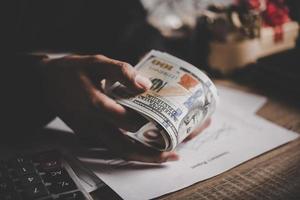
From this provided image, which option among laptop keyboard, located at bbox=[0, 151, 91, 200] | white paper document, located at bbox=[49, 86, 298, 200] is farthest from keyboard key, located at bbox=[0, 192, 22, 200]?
white paper document, located at bbox=[49, 86, 298, 200]

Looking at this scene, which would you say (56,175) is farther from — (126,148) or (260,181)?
(260,181)

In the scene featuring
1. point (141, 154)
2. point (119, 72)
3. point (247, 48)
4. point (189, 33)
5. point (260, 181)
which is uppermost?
point (189, 33)

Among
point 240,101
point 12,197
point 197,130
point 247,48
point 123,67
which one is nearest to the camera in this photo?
point 12,197

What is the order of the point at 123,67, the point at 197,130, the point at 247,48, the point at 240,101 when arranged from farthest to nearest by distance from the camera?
1. the point at 247,48
2. the point at 240,101
3. the point at 197,130
4. the point at 123,67

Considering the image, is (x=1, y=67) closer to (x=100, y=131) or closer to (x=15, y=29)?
(x=100, y=131)

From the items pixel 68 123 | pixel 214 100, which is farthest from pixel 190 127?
pixel 68 123

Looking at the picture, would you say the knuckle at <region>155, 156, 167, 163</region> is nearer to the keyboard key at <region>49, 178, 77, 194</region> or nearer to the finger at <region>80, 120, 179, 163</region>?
the finger at <region>80, 120, 179, 163</region>

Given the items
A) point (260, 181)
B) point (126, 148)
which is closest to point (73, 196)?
point (126, 148)

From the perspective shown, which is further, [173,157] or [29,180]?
[173,157]

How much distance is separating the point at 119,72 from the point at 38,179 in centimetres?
20

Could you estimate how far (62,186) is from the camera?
0.48 m

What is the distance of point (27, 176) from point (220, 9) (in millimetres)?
667

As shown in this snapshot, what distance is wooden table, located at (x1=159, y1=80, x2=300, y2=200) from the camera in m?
0.52

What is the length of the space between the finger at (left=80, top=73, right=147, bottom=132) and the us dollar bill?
0.02 metres
